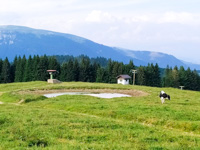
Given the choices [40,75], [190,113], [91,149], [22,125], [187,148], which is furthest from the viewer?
[40,75]

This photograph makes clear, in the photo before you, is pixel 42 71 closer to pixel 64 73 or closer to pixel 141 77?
pixel 64 73

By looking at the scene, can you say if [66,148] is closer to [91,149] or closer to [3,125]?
[91,149]

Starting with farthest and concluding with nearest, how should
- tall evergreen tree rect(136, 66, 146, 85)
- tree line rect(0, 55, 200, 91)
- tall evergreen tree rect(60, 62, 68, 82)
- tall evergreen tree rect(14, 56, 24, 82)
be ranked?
tall evergreen tree rect(136, 66, 146, 85), tall evergreen tree rect(60, 62, 68, 82), tall evergreen tree rect(14, 56, 24, 82), tree line rect(0, 55, 200, 91)

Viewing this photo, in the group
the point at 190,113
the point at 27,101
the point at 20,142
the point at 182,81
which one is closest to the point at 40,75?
the point at 182,81

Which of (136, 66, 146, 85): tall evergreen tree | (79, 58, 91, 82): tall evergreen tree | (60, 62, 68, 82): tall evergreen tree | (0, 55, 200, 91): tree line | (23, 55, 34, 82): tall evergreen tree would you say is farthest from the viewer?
(79, 58, 91, 82): tall evergreen tree

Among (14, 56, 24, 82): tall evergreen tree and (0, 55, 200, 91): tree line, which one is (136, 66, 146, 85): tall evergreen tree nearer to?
(0, 55, 200, 91): tree line

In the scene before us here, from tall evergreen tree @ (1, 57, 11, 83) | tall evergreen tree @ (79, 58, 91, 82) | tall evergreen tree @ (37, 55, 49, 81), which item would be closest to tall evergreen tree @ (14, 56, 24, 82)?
tall evergreen tree @ (1, 57, 11, 83)

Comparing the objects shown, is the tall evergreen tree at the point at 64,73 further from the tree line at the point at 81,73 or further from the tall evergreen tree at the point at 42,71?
the tall evergreen tree at the point at 42,71

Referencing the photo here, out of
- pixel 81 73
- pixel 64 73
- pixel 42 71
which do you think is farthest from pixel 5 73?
pixel 81 73

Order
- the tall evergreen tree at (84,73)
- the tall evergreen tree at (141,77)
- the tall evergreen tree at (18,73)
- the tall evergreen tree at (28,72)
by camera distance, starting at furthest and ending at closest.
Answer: the tall evergreen tree at (84,73)
the tall evergreen tree at (141,77)
the tall evergreen tree at (18,73)
the tall evergreen tree at (28,72)

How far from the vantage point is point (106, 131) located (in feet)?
53.0

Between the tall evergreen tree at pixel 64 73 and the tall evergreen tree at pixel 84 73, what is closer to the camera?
the tall evergreen tree at pixel 64 73

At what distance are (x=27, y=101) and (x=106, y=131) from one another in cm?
2369

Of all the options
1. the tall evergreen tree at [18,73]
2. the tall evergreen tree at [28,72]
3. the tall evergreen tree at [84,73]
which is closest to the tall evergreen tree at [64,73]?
the tall evergreen tree at [84,73]
